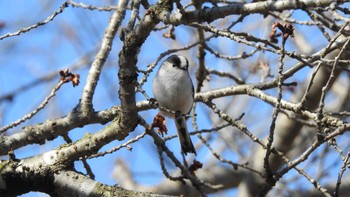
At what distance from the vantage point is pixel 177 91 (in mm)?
3963

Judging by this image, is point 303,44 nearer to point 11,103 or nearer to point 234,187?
point 234,187

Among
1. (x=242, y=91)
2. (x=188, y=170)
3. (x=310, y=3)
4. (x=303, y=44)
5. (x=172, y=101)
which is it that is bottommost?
(x=310, y=3)

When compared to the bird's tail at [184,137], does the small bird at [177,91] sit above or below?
above

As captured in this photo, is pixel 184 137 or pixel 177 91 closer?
pixel 177 91

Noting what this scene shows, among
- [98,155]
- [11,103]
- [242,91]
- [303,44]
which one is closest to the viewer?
[98,155]

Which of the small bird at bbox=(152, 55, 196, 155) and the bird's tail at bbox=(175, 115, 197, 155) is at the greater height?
the small bird at bbox=(152, 55, 196, 155)

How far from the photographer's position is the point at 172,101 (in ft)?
13.1

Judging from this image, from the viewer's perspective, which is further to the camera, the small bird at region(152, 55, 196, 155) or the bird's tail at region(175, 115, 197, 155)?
the bird's tail at region(175, 115, 197, 155)

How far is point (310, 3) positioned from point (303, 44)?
18.7 ft

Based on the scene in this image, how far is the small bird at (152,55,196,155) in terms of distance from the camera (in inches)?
156

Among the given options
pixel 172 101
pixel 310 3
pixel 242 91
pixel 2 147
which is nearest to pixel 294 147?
pixel 172 101

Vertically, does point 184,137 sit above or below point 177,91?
below

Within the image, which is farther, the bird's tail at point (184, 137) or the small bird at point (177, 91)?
the bird's tail at point (184, 137)

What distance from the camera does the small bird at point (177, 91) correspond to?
3955 millimetres
